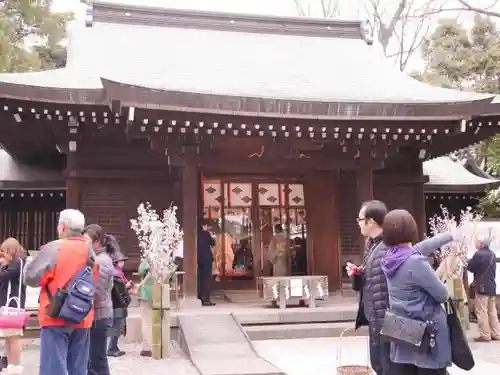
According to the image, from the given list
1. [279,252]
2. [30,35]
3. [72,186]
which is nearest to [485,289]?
[279,252]

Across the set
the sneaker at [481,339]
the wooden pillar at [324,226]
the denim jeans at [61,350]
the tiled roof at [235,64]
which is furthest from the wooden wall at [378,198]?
the denim jeans at [61,350]

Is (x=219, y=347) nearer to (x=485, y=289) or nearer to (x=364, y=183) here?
(x=485, y=289)

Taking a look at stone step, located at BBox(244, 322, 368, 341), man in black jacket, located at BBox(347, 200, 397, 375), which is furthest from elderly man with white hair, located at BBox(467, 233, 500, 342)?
man in black jacket, located at BBox(347, 200, 397, 375)

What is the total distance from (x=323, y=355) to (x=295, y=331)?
4.78 feet

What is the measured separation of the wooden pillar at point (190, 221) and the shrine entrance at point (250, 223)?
1.88 m

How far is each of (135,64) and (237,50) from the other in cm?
307

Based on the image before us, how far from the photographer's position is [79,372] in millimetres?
4449

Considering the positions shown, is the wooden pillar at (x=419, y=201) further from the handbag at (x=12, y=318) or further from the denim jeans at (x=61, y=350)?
the denim jeans at (x=61, y=350)

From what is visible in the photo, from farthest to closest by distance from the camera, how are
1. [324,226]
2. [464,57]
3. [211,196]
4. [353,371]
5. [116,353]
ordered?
[464,57]
[211,196]
[324,226]
[116,353]
[353,371]

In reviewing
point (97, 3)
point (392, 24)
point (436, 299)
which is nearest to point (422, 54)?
point (392, 24)

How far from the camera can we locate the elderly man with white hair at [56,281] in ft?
13.6

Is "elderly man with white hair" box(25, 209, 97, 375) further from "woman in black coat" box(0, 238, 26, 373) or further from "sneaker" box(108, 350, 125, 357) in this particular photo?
"sneaker" box(108, 350, 125, 357)

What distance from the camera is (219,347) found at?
7.86 m

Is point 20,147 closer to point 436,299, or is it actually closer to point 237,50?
point 237,50
